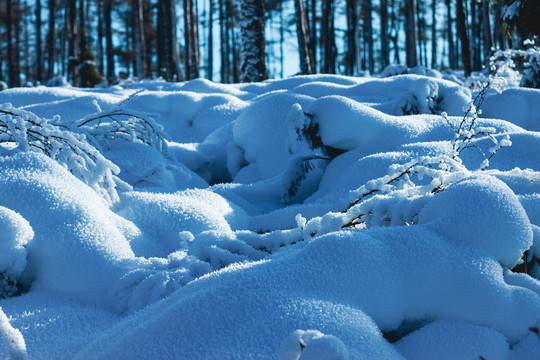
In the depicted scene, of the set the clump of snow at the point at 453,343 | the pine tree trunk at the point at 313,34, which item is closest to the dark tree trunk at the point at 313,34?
the pine tree trunk at the point at 313,34

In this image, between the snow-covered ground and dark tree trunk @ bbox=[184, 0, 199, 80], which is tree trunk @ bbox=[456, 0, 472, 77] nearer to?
dark tree trunk @ bbox=[184, 0, 199, 80]

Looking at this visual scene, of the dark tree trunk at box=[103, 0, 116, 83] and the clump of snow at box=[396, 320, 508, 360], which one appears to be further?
the dark tree trunk at box=[103, 0, 116, 83]

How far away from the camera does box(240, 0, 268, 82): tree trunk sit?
700 centimetres

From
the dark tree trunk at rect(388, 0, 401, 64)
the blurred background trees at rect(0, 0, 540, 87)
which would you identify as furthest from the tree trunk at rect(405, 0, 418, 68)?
the dark tree trunk at rect(388, 0, 401, 64)

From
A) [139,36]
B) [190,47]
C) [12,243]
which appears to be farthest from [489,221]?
[139,36]

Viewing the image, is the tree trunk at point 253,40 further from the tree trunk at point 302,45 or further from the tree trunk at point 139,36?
the tree trunk at point 139,36

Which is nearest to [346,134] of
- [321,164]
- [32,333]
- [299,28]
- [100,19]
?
[321,164]

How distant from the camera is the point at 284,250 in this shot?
1540 mm

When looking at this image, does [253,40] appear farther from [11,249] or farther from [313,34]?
[313,34]

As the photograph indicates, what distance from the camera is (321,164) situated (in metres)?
2.62

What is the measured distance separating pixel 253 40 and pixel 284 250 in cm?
595

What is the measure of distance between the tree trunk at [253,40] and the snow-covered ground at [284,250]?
4.67m

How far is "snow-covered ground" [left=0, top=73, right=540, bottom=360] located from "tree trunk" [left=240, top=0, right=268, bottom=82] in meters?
4.67

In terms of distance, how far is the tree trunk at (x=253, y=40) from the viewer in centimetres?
700
